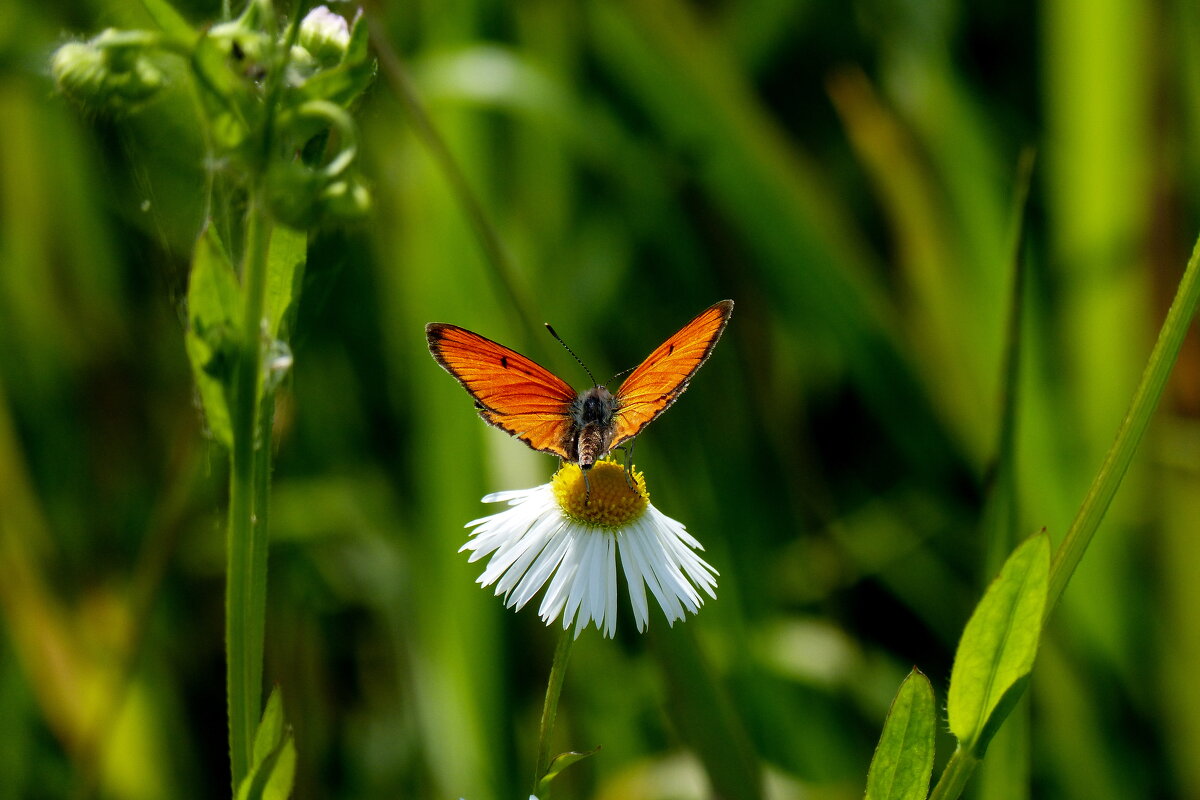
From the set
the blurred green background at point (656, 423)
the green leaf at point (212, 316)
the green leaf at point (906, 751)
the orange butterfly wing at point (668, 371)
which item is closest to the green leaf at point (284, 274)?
the green leaf at point (212, 316)

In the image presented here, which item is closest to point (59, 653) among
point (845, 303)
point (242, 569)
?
point (242, 569)

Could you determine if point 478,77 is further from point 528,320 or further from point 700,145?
point 528,320

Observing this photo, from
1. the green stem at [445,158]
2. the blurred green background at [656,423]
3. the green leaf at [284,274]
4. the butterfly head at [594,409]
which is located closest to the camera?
the green leaf at [284,274]

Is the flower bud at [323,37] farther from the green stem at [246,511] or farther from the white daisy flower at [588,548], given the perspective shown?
the white daisy flower at [588,548]

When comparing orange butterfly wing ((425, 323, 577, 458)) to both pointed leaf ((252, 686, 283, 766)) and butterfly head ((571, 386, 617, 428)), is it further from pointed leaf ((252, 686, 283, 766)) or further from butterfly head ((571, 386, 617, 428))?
pointed leaf ((252, 686, 283, 766))

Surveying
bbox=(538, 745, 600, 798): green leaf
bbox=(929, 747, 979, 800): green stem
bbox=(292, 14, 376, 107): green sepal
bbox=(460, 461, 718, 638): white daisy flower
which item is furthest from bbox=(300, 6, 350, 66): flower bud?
bbox=(929, 747, 979, 800): green stem
